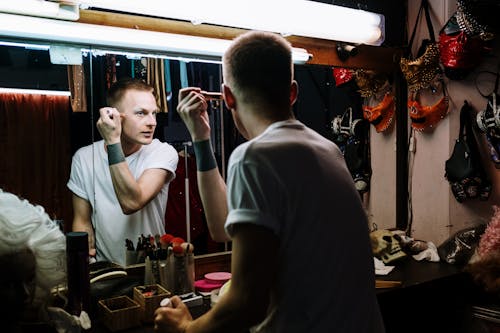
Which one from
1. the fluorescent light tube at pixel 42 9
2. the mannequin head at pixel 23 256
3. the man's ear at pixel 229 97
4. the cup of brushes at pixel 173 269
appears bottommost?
the cup of brushes at pixel 173 269

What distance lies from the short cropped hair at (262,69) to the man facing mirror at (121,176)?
1011 mm

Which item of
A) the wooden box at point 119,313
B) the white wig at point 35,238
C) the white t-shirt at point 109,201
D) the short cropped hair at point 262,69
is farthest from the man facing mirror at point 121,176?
the short cropped hair at point 262,69

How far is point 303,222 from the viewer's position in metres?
1.08

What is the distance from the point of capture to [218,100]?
2.27 m

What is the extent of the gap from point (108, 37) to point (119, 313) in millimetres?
1144

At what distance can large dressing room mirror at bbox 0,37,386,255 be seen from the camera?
185 cm

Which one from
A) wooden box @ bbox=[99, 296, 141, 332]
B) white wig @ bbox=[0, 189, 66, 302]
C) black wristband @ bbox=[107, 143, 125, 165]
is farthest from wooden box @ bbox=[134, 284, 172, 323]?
black wristband @ bbox=[107, 143, 125, 165]

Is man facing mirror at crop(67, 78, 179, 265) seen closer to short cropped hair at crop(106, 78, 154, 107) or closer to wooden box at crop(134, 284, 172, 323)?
short cropped hair at crop(106, 78, 154, 107)

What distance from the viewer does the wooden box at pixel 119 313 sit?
63.1 inches

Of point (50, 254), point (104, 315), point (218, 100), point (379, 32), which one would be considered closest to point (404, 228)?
point (379, 32)

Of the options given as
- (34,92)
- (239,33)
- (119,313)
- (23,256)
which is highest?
(239,33)

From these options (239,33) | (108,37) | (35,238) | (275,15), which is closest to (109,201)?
(108,37)

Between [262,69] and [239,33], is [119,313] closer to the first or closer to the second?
[262,69]

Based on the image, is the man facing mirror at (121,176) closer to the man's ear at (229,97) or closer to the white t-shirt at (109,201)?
the white t-shirt at (109,201)
